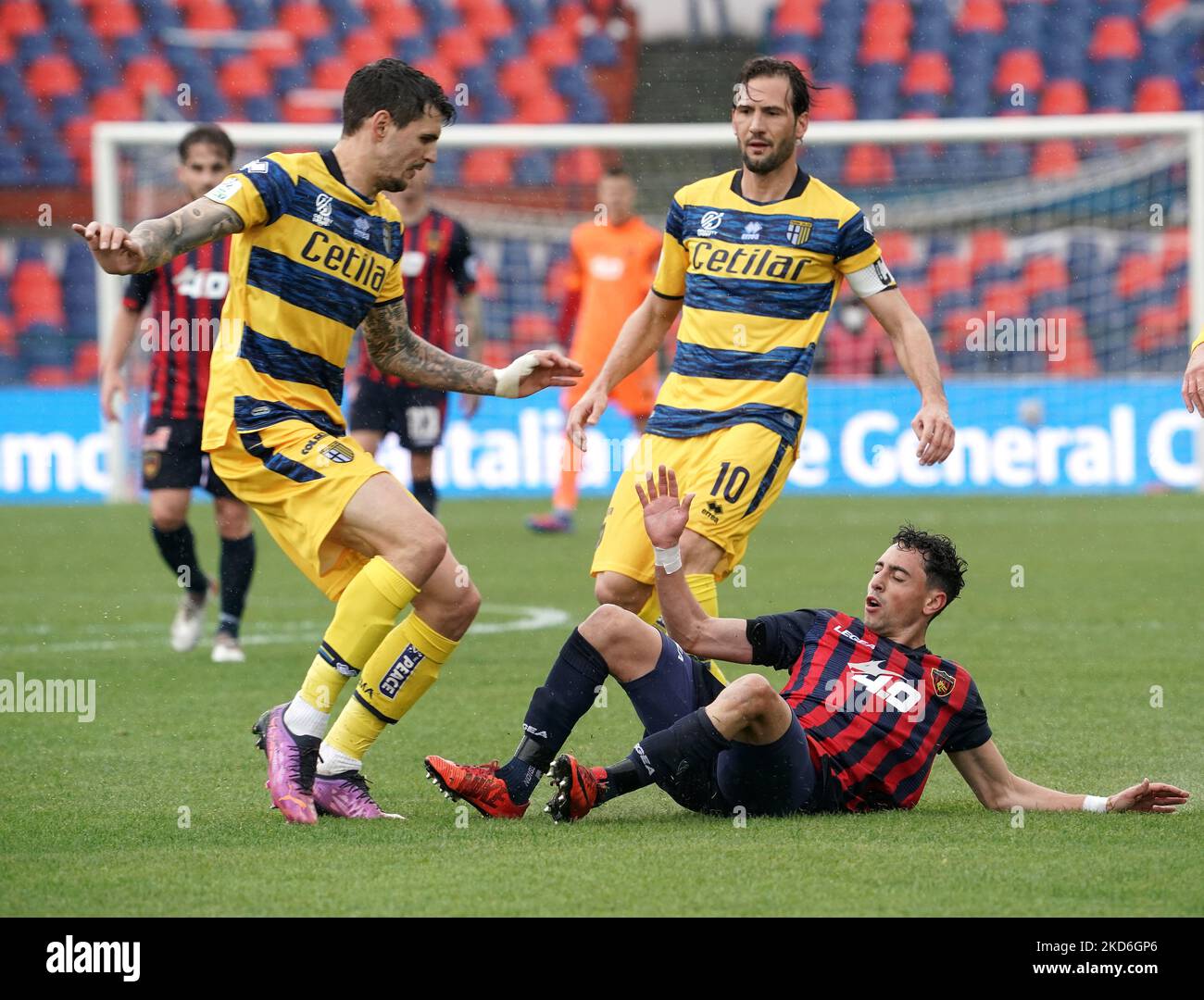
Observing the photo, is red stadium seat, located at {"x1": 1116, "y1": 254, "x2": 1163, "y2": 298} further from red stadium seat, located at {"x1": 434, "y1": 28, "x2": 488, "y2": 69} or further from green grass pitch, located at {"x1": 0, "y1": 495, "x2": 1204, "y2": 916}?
red stadium seat, located at {"x1": 434, "y1": 28, "x2": 488, "y2": 69}

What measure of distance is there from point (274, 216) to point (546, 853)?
6.58 feet

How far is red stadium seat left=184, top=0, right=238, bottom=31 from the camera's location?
23.4m

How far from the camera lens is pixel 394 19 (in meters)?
23.6

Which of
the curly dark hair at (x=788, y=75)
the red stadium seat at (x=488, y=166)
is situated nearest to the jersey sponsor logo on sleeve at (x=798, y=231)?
the curly dark hair at (x=788, y=75)

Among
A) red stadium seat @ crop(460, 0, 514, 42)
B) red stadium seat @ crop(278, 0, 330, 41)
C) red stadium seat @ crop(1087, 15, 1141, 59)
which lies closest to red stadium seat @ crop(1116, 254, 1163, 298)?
red stadium seat @ crop(1087, 15, 1141, 59)

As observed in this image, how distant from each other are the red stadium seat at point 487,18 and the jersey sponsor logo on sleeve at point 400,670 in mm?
19362

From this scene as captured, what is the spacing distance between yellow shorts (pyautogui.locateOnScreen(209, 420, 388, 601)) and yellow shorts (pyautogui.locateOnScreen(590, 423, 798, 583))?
0.95 m

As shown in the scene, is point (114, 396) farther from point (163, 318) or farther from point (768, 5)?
point (768, 5)

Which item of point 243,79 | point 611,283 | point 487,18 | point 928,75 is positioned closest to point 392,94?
point 611,283

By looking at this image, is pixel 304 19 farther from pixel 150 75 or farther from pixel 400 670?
pixel 400 670

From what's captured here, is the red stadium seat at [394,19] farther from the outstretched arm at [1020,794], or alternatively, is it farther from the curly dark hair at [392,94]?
the outstretched arm at [1020,794]

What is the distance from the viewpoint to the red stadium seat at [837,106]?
22203 mm

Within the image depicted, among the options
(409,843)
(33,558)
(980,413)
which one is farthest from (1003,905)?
(980,413)

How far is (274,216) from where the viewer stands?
5188 millimetres
